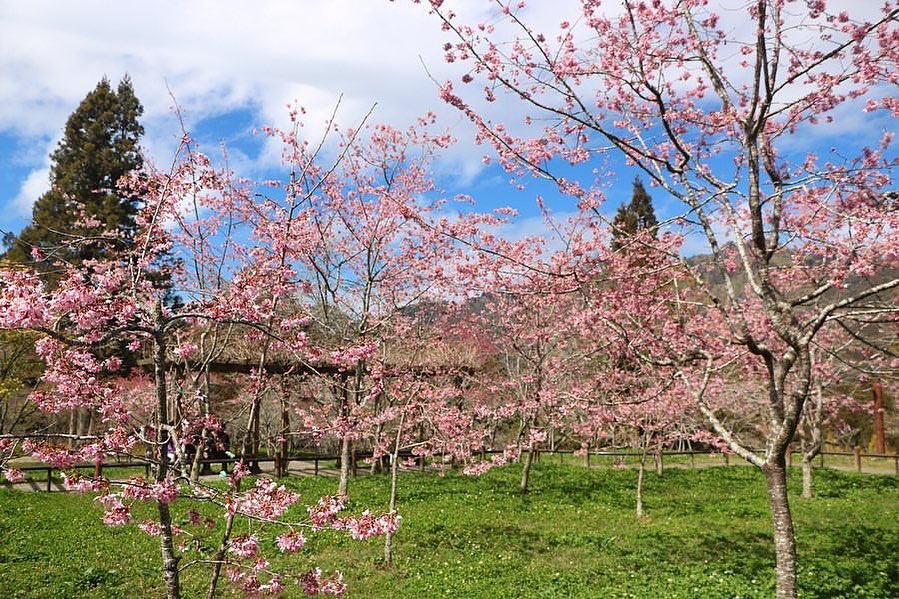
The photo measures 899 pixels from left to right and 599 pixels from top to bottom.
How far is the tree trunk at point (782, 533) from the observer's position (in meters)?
5.02

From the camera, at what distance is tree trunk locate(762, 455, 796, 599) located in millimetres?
5023

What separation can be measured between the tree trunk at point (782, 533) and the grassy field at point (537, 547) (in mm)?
2121

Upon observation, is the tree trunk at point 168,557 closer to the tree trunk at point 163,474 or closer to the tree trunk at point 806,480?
the tree trunk at point 163,474

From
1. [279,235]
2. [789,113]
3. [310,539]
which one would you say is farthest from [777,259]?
[310,539]

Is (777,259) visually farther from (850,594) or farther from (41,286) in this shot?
(41,286)

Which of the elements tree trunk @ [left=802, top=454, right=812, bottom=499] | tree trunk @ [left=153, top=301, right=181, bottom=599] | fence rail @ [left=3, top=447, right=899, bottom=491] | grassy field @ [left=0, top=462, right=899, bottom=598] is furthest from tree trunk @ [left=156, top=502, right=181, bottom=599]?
tree trunk @ [left=802, top=454, right=812, bottom=499]

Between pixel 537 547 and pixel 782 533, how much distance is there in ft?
16.9

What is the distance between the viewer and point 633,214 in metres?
39.8

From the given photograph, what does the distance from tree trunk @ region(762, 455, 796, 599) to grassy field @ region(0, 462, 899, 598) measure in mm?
Result: 2121

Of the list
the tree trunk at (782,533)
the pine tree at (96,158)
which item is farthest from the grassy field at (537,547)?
the pine tree at (96,158)

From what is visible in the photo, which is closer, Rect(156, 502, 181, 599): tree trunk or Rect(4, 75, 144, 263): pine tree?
Rect(156, 502, 181, 599): tree trunk

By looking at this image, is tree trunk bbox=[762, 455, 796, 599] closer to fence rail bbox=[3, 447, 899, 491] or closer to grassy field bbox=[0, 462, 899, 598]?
grassy field bbox=[0, 462, 899, 598]

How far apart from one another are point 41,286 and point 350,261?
10.6 m

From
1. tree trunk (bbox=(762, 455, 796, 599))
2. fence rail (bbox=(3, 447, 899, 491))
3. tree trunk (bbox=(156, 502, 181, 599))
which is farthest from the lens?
fence rail (bbox=(3, 447, 899, 491))
